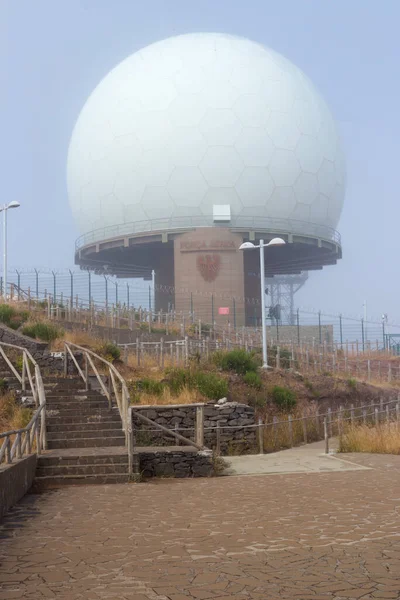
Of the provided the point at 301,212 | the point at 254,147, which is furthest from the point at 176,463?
the point at 301,212

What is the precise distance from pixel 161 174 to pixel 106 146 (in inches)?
189

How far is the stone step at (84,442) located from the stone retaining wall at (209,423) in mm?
1800

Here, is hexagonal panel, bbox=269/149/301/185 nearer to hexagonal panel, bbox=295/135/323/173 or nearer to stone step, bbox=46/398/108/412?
hexagonal panel, bbox=295/135/323/173

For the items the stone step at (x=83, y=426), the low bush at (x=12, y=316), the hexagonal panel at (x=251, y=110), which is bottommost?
the stone step at (x=83, y=426)

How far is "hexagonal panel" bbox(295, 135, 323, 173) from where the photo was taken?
43938 millimetres

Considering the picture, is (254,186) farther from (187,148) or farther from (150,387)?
(150,387)

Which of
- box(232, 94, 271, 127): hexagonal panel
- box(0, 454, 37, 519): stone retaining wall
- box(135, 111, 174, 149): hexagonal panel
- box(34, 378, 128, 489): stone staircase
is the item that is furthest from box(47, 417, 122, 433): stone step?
box(232, 94, 271, 127): hexagonal panel

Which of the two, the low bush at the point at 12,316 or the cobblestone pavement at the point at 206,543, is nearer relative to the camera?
the cobblestone pavement at the point at 206,543

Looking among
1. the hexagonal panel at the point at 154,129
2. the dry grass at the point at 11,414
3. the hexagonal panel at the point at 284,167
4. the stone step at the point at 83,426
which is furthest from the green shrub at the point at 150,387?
the hexagonal panel at the point at 154,129

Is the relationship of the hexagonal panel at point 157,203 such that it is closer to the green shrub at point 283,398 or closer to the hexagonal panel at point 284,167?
the hexagonal panel at point 284,167

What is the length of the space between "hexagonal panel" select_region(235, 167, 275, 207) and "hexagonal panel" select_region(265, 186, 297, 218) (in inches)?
13.2

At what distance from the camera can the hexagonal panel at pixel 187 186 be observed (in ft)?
138

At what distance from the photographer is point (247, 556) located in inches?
284

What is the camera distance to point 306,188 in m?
44.2
